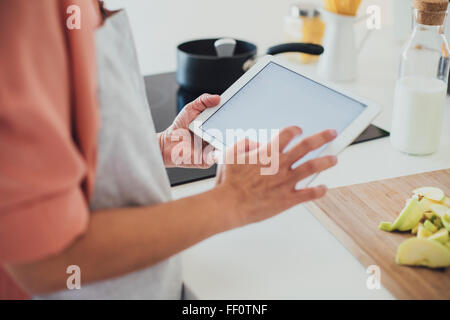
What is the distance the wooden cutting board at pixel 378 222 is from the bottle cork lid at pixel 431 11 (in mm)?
283

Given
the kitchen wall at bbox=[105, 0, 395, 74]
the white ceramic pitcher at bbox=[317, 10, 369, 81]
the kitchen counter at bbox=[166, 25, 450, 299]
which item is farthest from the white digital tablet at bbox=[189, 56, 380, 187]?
the kitchen wall at bbox=[105, 0, 395, 74]

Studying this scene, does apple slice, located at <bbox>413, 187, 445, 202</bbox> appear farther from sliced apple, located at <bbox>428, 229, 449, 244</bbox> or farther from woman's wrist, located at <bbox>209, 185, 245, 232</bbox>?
woman's wrist, located at <bbox>209, 185, 245, 232</bbox>

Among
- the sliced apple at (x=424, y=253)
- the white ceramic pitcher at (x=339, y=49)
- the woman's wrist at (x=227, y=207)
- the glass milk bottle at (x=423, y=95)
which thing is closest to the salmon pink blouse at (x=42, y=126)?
the woman's wrist at (x=227, y=207)

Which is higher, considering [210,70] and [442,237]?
[210,70]

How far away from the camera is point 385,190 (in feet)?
2.66

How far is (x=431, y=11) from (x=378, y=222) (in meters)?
0.43

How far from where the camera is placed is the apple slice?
753 mm

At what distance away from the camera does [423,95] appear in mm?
922

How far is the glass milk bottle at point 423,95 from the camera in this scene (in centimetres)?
91

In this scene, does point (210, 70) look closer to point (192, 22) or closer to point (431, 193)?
point (431, 193)

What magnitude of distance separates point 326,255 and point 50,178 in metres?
0.42

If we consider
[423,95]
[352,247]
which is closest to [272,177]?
[352,247]

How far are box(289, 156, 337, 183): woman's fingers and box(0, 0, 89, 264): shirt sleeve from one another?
271 millimetres

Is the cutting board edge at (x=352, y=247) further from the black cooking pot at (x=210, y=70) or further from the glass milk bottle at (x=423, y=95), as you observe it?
the black cooking pot at (x=210, y=70)
